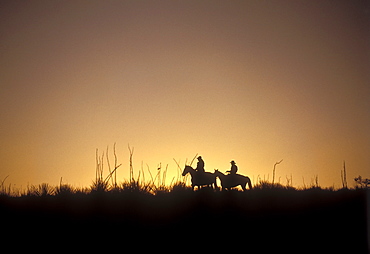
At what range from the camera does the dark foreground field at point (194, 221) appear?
8.34m

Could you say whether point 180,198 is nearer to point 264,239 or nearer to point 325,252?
point 264,239

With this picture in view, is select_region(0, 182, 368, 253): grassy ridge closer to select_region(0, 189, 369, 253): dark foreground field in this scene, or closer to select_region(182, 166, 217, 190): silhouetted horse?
select_region(0, 189, 369, 253): dark foreground field

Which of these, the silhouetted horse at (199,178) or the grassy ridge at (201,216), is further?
the silhouetted horse at (199,178)

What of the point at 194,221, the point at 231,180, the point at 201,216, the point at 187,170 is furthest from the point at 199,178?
the point at 194,221

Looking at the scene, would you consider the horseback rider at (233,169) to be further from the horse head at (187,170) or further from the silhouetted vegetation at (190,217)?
the silhouetted vegetation at (190,217)

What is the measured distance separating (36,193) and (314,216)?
374 inches

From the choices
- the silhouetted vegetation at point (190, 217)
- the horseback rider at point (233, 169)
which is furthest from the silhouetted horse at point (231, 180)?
the silhouetted vegetation at point (190, 217)

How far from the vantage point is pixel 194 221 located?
964 cm

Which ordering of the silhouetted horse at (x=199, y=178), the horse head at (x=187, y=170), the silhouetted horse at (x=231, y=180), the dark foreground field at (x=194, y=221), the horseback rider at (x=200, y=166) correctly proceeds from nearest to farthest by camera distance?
1. the dark foreground field at (x=194, y=221)
2. the silhouetted horse at (x=199, y=178)
3. the horse head at (x=187, y=170)
4. the horseback rider at (x=200, y=166)
5. the silhouetted horse at (x=231, y=180)

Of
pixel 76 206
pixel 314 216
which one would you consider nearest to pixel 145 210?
pixel 76 206

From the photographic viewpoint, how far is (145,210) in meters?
10.6

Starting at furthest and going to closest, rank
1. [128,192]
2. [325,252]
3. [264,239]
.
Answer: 1. [128,192]
2. [264,239]
3. [325,252]

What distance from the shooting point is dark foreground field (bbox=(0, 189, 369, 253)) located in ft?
27.4

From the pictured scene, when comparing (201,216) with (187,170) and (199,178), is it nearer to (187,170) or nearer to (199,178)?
(199,178)
